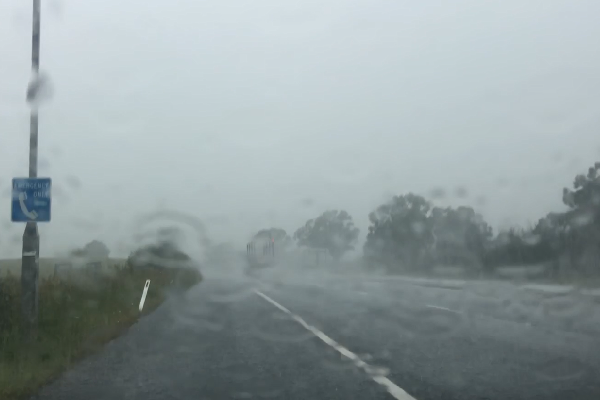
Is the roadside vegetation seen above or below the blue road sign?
below

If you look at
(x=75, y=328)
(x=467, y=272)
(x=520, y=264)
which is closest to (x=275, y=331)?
(x=75, y=328)

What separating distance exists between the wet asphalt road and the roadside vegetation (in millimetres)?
399

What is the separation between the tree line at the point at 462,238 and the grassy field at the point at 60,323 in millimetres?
14018

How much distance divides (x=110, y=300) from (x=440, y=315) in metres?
9.54

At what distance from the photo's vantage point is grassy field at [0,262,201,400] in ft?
34.7

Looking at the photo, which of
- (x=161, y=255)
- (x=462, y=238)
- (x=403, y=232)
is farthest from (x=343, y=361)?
(x=403, y=232)

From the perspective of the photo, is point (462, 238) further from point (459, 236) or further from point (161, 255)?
point (161, 255)

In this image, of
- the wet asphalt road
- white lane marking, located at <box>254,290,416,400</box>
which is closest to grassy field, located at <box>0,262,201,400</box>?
the wet asphalt road

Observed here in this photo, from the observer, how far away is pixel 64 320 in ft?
51.8

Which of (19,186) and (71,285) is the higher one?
(19,186)

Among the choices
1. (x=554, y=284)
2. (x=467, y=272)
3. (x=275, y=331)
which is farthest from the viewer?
(x=467, y=272)

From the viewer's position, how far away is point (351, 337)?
48.4 ft

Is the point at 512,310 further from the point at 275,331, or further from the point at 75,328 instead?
the point at 75,328

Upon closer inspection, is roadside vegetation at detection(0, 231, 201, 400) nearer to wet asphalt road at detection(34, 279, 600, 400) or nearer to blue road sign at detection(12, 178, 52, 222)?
wet asphalt road at detection(34, 279, 600, 400)
